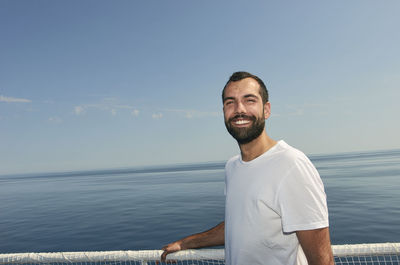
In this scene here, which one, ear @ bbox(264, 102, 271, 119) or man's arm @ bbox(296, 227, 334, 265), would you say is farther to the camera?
ear @ bbox(264, 102, 271, 119)

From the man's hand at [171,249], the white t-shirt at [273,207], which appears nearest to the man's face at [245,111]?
the white t-shirt at [273,207]

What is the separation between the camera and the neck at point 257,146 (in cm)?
187

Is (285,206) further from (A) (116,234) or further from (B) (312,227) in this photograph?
(A) (116,234)

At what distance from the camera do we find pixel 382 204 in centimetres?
1967

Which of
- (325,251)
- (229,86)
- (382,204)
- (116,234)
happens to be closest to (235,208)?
(325,251)

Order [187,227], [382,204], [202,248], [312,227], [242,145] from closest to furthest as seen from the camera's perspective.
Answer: [312,227] < [242,145] < [202,248] < [187,227] < [382,204]

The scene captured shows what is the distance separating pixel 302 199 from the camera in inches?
54.9

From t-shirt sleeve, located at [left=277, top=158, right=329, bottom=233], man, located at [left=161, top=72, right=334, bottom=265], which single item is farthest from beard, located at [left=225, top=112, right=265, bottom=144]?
t-shirt sleeve, located at [left=277, top=158, right=329, bottom=233]

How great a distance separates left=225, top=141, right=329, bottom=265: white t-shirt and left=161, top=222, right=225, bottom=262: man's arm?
47 centimetres

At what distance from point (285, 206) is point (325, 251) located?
1.28ft

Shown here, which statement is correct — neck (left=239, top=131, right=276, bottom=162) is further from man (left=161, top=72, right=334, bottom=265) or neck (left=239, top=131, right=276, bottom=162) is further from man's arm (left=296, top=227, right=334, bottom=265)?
man's arm (left=296, top=227, right=334, bottom=265)

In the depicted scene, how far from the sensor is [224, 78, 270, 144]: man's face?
1881 mm

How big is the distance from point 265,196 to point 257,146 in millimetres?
447

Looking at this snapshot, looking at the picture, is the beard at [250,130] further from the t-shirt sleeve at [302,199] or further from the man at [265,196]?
the t-shirt sleeve at [302,199]
